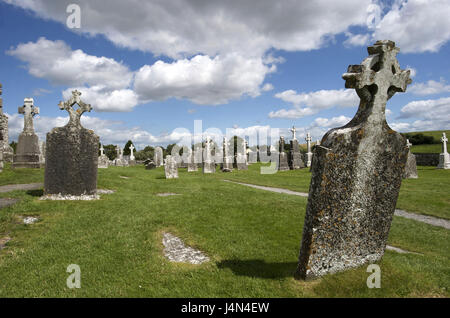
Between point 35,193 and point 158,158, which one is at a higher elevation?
point 158,158

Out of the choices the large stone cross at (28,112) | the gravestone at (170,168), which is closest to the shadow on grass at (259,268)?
the gravestone at (170,168)

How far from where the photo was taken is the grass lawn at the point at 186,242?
4.54 metres

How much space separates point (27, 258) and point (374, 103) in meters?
7.30

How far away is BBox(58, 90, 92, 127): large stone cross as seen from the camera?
10.9 m

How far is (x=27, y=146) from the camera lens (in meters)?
21.5

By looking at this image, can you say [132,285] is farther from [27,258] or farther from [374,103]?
[374,103]

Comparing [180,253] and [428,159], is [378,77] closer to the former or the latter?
[180,253]

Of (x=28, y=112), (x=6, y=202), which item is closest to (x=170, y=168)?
(x=6, y=202)

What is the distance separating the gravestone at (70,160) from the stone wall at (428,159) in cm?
4088

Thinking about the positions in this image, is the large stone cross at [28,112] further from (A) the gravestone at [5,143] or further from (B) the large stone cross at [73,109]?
(B) the large stone cross at [73,109]

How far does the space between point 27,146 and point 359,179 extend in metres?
24.2

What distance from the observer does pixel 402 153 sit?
5047mm

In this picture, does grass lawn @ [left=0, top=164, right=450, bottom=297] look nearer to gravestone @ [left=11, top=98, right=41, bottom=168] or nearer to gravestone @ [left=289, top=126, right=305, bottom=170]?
gravestone @ [left=11, top=98, right=41, bottom=168]
